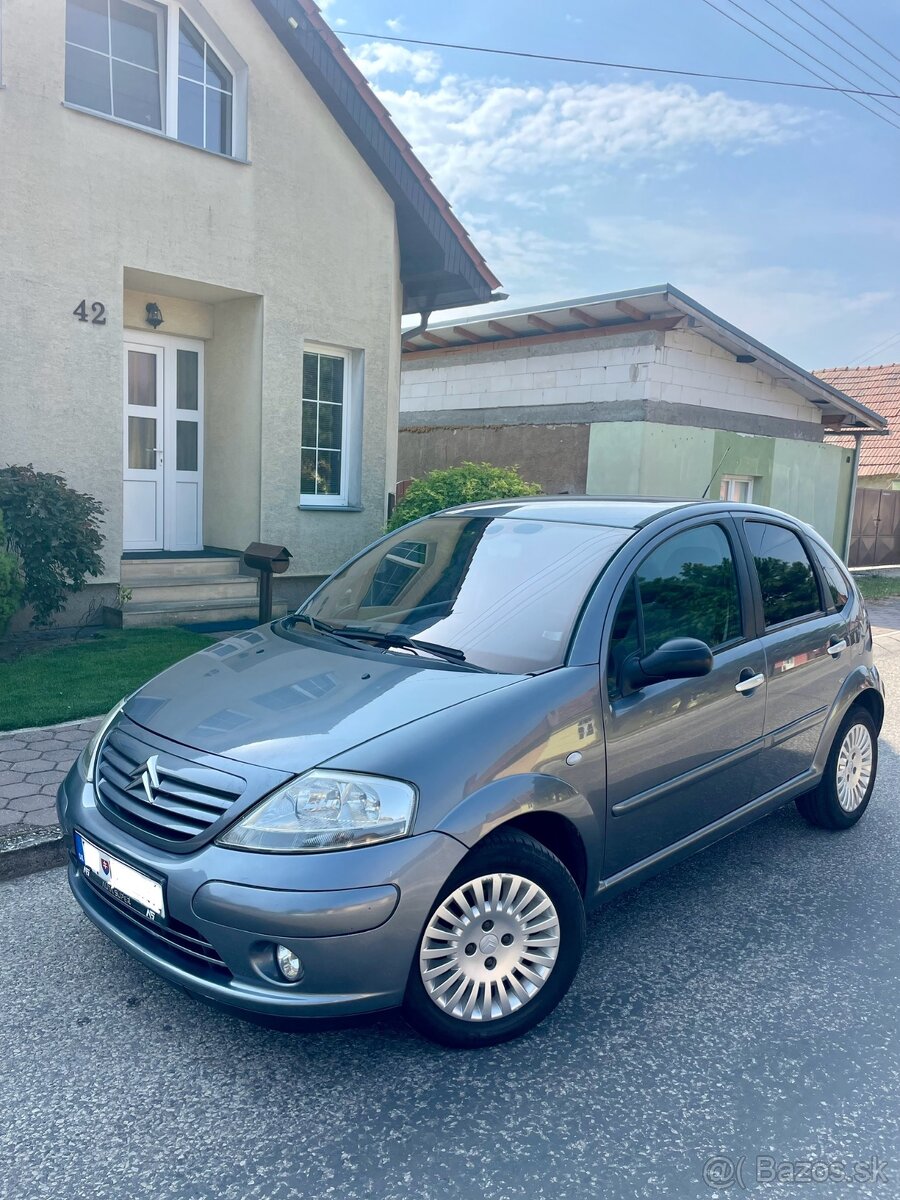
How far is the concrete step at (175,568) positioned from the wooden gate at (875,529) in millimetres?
13811

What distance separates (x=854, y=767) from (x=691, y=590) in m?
1.76

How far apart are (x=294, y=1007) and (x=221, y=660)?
1.56 m

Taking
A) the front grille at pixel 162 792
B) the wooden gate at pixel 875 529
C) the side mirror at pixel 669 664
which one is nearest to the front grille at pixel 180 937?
the front grille at pixel 162 792

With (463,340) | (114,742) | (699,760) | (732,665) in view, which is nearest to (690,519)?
(732,665)

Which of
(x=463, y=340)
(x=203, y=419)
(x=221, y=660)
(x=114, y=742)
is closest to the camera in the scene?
(x=114, y=742)

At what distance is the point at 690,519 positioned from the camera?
388 centimetres

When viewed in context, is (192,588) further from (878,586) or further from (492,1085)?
(878,586)

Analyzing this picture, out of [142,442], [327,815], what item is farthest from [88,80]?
[327,815]

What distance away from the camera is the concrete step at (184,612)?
857cm

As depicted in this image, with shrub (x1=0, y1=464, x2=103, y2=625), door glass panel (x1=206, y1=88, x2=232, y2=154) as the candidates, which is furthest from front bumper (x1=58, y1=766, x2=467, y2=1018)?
door glass panel (x1=206, y1=88, x2=232, y2=154)

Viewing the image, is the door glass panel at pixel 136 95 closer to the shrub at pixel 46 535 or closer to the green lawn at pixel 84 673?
the shrub at pixel 46 535

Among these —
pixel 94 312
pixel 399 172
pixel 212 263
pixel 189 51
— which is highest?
pixel 189 51

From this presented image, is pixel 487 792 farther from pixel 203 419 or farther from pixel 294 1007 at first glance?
pixel 203 419

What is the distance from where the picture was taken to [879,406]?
2419 cm
